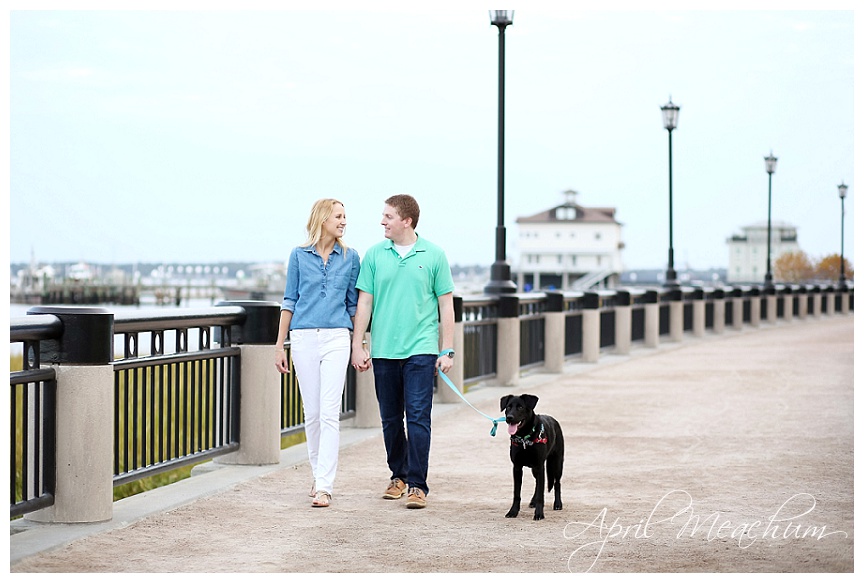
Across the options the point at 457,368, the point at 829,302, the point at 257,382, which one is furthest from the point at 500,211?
the point at 829,302

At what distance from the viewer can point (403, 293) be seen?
804 centimetres

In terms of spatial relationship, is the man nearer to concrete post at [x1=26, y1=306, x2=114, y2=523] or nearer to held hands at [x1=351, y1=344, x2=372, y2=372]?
held hands at [x1=351, y1=344, x2=372, y2=372]

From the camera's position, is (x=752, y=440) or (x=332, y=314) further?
(x=752, y=440)

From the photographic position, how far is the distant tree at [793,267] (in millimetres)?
149288

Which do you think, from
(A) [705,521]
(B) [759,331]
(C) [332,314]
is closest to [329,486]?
(C) [332,314]

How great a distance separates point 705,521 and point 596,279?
15684 centimetres

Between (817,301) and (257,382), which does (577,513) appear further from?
(817,301)

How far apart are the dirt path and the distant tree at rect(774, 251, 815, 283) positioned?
139 m

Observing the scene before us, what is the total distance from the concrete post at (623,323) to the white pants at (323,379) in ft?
54.3

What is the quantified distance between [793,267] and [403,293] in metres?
151

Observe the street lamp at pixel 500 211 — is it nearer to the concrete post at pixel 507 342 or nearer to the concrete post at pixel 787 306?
the concrete post at pixel 507 342
